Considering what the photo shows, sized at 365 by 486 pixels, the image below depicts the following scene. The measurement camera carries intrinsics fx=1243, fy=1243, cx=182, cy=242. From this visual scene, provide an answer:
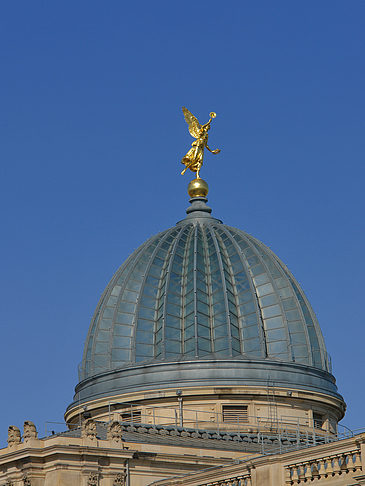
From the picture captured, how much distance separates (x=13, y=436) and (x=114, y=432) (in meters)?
4.38

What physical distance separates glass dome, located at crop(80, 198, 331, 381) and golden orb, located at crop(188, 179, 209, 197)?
4.88m

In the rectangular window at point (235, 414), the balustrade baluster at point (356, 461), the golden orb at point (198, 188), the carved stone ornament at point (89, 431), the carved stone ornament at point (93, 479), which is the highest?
the golden orb at point (198, 188)

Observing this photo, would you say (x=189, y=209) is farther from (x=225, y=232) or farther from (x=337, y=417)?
(x=337, y=417)

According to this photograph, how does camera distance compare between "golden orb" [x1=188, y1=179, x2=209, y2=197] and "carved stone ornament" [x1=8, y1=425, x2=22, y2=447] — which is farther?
"golden orb" [x1=188, y1=179, x2=209, y2=197]

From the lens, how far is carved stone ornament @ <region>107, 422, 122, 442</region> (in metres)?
49.9

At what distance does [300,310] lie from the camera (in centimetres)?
6681

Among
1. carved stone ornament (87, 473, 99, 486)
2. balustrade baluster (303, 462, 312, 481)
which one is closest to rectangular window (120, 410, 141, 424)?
carved stone ornament (87, 473, 99, 486)

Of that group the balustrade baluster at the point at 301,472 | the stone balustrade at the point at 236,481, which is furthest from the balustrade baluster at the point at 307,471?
the stone balustrade at the point at 236,481

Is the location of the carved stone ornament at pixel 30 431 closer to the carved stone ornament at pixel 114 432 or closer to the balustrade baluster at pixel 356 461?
the carved stone ornament at pixel 114 432

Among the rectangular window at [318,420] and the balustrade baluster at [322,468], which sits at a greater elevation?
the rectangular window at [318,420]

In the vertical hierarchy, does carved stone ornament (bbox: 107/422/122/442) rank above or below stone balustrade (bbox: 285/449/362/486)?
above

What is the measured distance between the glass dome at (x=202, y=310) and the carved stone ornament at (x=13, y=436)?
43.2 feet

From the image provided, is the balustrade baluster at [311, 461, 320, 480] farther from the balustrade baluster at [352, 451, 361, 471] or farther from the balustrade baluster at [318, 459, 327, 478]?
the balustrade baluster at [352, 451, 361, 471]

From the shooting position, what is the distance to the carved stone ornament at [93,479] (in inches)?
1892
